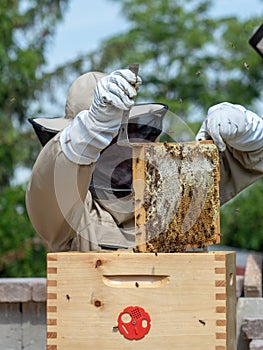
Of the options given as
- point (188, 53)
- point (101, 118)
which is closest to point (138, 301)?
point (101, 118)

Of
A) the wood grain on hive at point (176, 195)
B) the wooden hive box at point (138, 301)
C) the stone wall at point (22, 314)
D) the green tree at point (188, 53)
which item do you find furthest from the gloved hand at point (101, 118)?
the green tree at point (188, 53)

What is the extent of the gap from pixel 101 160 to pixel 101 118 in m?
0.59

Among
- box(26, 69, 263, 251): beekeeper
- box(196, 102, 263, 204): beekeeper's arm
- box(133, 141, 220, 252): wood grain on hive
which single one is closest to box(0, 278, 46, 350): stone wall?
box(26, 69, 263, 251): beekeeper

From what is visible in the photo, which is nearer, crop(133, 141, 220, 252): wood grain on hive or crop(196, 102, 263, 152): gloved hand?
crop(133, 141, 220, 252): wood grain on hive

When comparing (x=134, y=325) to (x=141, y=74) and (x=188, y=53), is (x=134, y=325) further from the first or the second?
(x=188, y=53)

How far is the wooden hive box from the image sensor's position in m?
2.52

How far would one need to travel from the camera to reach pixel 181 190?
2758 millimetres

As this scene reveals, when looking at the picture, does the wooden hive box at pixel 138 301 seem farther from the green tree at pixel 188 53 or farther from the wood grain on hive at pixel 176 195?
the green tree at pixel 188 53

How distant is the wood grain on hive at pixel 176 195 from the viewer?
2725 mm

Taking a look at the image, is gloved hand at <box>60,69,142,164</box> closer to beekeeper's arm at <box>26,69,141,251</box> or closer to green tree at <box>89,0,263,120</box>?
beekeeper's arm at <box>26,69,141,251</box>

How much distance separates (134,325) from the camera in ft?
8.25

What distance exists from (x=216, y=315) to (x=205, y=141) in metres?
0.61

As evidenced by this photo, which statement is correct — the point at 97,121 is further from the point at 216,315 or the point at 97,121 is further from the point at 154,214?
the point at 216,315

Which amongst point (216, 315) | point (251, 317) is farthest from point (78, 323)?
point (251, 317)
